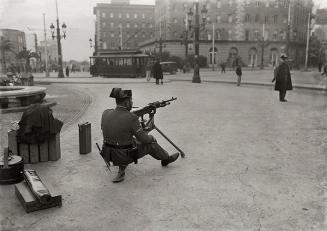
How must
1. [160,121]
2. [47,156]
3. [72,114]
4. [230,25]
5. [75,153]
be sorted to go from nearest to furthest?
[47,156]
[75,153]
[160,121]
[72,114]
[230,25]

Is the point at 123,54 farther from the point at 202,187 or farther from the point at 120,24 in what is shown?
the point at 120,24

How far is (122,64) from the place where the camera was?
36.7m

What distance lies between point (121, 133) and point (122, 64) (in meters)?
32.4

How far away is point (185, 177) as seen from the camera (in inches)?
210

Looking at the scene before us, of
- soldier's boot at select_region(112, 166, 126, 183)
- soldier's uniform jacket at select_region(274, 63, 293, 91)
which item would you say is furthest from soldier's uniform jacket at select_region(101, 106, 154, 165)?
soldier's uniform jacket at select_region(274, 63, 293, 91)

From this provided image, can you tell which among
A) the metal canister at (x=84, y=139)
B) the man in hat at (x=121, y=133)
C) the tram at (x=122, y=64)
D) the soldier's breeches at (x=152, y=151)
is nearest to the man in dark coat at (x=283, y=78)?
the metal canister at (x=84, y=139)

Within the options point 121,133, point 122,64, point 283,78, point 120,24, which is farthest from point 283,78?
point 120,24

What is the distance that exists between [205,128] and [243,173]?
361cm

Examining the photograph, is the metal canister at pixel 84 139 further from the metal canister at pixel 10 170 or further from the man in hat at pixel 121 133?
the metal canister at pixel 10 170

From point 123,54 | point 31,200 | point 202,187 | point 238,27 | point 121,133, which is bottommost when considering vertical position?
point 202,187

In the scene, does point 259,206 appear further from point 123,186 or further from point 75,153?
point 75,153

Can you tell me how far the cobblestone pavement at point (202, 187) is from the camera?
3879 millimetres

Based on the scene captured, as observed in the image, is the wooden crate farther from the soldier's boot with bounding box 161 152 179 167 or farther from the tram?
the tram

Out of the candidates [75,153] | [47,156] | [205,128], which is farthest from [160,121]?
[47,156]
